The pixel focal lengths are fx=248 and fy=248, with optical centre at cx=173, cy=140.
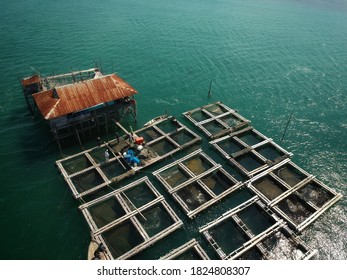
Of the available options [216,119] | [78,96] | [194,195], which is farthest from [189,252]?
[78,96]

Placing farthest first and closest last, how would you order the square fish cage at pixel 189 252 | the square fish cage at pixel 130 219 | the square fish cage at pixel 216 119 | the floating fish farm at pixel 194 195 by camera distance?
the square fish cage at pixel 216 119
the floating fish farm at pixel 194 195
the square fish cage at pixel 130 219
the square fish cage at pixel 189 252

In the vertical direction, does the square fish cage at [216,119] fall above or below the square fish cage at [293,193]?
above

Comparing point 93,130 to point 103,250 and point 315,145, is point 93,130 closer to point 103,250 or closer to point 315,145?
point 103,250

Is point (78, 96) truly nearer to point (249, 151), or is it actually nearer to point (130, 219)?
point (130, 219)

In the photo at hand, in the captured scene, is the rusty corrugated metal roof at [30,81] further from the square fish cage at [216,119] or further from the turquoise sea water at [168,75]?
the square fish cage at [216,119]

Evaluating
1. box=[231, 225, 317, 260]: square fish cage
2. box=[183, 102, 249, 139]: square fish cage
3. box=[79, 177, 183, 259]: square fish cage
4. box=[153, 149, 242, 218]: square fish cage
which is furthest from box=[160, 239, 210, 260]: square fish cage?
box=[183, 102, 249, 139]: square fish cage

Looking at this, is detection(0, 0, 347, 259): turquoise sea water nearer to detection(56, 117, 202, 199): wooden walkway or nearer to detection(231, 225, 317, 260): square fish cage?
detection(56, 117, 202, 199): wooden walkway

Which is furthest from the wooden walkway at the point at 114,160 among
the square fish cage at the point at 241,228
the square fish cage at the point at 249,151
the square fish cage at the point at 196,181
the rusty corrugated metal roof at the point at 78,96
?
the square fish cage at the point at 241,228
